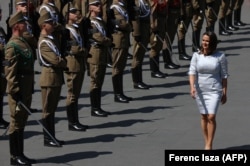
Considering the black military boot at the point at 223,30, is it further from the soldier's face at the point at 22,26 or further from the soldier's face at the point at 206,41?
the soldier's face at the point at 22,26

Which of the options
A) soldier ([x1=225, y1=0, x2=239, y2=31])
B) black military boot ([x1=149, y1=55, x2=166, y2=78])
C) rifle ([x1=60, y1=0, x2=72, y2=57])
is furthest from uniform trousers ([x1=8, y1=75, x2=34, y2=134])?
soldier ([x1=225, y1=0, x2=239, y2=31])

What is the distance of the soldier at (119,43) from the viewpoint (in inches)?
709

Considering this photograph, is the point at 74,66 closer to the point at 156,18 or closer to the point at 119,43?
the point at 119,43

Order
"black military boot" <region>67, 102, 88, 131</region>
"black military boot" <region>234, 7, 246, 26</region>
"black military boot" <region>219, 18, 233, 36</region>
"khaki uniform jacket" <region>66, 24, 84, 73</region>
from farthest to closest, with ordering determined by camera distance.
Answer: "black military boot" <region>234, 7, 246, 26</region> < "black military boot" <region>219, 18, 233, 36</region> < "black military boot" <region>67, 102, 88, 131</region> < "khaki uniform jacket" <region>66, 24, 84, 73</region>

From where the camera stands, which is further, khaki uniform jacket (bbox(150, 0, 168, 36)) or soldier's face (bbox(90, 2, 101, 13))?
khaki uniform jacket (bbox(150, 0, 168, 36))

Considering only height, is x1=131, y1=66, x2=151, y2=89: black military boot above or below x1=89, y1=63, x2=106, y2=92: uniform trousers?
below

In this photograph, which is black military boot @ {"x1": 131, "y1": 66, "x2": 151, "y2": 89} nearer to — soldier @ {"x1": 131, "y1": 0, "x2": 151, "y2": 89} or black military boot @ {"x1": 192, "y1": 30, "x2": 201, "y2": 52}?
soldier @ {"x1": 131, "y1": 0, "x2": 151, "y2": 89}

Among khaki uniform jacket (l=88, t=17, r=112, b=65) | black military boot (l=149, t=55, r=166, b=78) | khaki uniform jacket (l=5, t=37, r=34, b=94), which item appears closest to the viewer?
khaki uniform jacket (l=5, t=37, r=34, b=94)

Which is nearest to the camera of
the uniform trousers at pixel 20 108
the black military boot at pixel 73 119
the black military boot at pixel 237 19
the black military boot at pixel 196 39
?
the uniform trousers at pixel 20 108

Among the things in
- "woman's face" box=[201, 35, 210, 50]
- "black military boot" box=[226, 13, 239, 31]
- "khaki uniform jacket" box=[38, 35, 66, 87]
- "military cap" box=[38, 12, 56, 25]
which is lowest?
"black military boot" box=[226, 13, 239, 31]

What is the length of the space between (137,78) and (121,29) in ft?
5.07

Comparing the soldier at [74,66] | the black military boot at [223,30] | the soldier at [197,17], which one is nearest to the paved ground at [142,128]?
the soldier at [74,66]

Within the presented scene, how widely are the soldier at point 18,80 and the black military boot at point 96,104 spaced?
2.99 m

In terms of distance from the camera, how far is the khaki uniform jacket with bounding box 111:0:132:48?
18.0 meters
